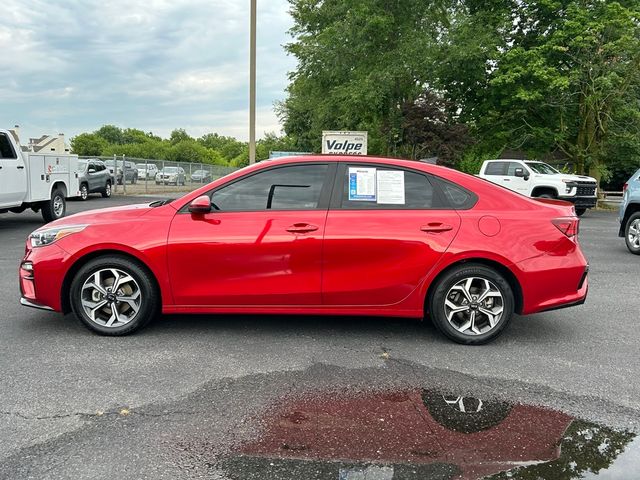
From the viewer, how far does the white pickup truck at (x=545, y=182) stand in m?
17.6

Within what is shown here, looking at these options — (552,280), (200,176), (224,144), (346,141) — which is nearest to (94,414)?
(552,280)

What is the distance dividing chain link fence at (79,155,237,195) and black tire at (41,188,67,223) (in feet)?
42.9

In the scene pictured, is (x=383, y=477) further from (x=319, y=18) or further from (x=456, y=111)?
(x=319, y=18)

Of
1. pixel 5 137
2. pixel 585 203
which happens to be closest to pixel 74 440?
pixel 5 137

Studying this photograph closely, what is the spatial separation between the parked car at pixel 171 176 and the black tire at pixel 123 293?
92.0 feet

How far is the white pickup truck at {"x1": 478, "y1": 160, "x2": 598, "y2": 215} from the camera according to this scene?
17.6m

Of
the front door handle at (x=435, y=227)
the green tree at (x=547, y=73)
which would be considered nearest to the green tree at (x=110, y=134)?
the green tree at (x=547, y=73)

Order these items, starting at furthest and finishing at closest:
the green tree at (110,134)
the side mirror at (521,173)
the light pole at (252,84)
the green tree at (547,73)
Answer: the green tree at (110,134)
the green tree at (547,73)
the side mirror at (521,173)
the light pole at (252,84)

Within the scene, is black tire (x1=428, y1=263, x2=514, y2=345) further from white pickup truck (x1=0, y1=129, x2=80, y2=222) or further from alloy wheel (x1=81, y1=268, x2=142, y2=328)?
white pickup truck (x1=0, y1=129, x2=80, y2=222)

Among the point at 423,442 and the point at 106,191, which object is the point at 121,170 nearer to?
the point at 106,191

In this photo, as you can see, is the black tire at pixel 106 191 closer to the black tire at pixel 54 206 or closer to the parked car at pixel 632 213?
the black tire at pixel 54 206

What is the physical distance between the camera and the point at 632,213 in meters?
10.1

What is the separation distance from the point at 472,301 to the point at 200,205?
2.41 meters

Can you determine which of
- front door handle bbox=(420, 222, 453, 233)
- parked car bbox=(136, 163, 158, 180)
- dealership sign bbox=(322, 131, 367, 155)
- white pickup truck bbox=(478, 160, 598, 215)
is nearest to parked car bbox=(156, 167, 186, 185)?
parked car bbox=(136, 163, 158, 180)
